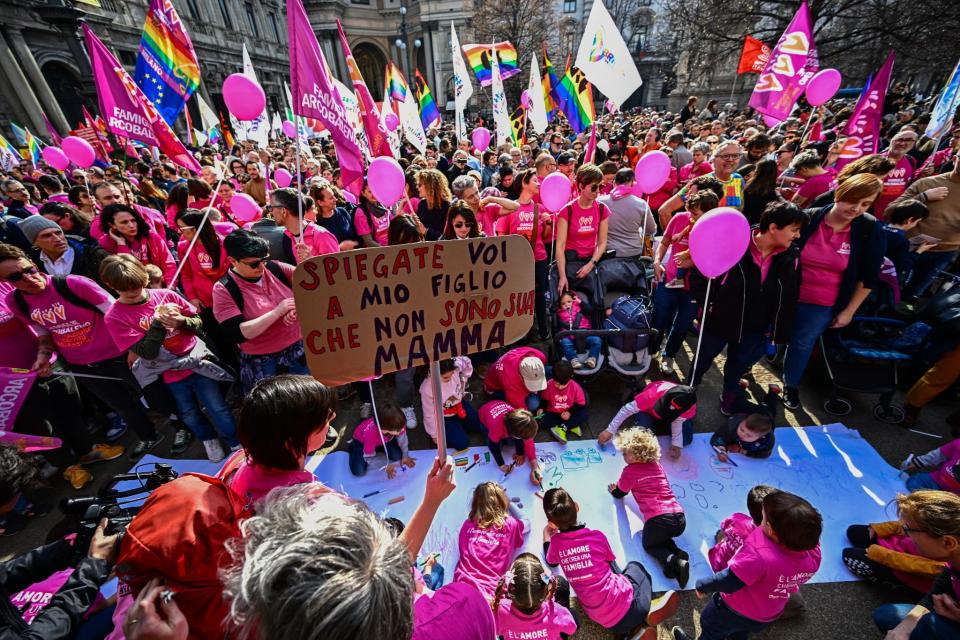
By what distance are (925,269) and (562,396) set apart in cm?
467

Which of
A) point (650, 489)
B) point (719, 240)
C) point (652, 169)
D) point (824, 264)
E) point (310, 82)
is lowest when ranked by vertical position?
point (650, 489)

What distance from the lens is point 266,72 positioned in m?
34.9

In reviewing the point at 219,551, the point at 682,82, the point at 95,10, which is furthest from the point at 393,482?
the point at 682,82

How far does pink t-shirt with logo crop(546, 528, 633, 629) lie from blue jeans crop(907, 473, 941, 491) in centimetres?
236

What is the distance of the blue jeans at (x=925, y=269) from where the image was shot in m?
4.39

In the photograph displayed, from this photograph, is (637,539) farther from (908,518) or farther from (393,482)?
(393,482)

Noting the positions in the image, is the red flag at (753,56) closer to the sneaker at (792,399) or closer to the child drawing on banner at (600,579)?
the sneaker at (792,399)

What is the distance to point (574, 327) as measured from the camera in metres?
4.17

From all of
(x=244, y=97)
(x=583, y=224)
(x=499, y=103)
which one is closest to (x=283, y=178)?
(x=244, y=97)

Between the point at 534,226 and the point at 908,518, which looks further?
the point at 534,226

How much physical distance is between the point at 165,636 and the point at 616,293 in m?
4.14

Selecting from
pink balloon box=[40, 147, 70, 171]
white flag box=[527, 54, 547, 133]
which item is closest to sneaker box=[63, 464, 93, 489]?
white flag box=[527, 54, 547, 133]

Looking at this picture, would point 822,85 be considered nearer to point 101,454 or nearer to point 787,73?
point 787,73

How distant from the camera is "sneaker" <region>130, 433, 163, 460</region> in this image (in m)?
3.77
